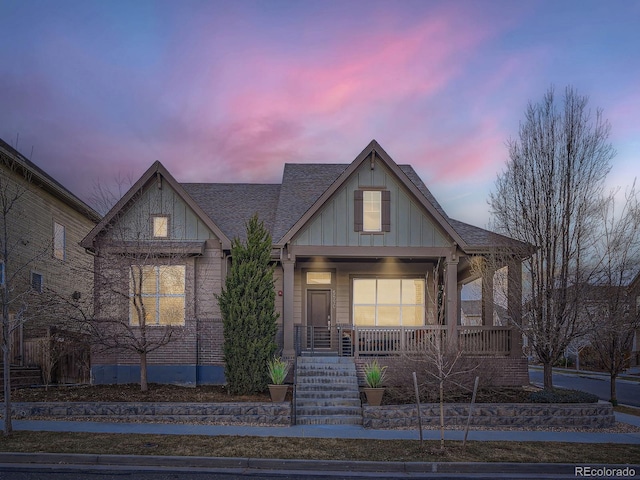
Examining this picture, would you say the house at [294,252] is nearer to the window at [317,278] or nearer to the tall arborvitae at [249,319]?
the window at [317,278]

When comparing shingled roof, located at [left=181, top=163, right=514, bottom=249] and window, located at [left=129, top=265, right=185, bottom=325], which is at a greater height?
shingled roof, located at [left=181, top=163, right=514, bottom=249]

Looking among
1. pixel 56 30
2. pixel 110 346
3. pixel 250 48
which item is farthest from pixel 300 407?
pixel 56 30

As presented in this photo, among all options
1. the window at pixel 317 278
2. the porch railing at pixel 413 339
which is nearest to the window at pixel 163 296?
the porch railing at pixel 413 339

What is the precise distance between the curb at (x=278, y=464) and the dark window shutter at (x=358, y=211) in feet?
32.6

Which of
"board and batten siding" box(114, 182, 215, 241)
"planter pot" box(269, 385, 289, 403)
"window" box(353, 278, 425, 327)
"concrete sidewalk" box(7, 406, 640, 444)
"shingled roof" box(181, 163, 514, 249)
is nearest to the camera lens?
"concrete sidewalk" box(7, 406, 640, 444)

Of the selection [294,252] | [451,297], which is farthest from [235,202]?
[451,297]

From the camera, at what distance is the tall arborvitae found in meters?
15.5

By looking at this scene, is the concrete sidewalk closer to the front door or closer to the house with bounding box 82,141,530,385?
the house with bounding box 82,141,530,385

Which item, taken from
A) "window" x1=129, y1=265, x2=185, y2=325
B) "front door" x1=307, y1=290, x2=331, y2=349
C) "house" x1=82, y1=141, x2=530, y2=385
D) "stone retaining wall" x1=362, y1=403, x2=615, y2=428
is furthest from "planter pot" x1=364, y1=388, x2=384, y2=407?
"window" x1=129, y1=265, x2=185, y2=325

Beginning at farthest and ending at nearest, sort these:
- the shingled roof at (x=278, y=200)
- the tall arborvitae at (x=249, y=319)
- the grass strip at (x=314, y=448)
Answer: the shingled roof at (x=278, y=200) < the tall arborvitae at (x=249, y=319) < the grass strip at (x=314, y=448)

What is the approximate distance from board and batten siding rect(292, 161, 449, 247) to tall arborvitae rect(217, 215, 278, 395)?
296 centimetres

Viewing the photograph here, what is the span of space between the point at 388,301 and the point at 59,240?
15525mm

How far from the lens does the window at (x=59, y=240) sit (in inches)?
1016

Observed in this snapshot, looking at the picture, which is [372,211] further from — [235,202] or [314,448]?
[314,448]
